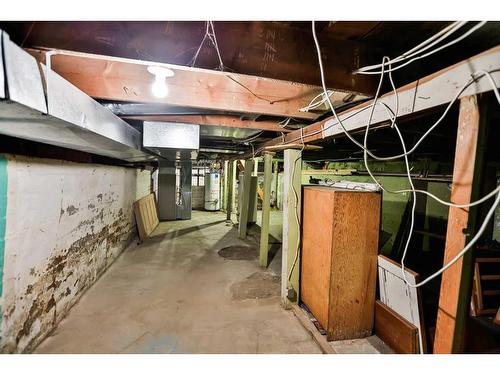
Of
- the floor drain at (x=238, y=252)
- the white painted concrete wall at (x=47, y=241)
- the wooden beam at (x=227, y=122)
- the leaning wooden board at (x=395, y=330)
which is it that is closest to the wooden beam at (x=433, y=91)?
the wooden beam at (x=227, y=122)

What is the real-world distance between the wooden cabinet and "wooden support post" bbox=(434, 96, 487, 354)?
3.03ft

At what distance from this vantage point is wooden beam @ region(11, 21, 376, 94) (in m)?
1.05

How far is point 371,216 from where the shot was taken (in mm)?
2004

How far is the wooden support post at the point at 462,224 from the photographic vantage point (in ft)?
2.96

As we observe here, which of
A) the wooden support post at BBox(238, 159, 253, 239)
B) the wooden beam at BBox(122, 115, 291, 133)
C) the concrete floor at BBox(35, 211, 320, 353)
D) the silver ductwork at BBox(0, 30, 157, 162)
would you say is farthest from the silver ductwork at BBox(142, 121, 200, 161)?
the wooden support post at BBox(238, 159, 253, 239)

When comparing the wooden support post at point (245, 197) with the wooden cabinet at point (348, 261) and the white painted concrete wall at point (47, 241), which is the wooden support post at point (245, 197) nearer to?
the white painted concrete wall at point (47, 241)

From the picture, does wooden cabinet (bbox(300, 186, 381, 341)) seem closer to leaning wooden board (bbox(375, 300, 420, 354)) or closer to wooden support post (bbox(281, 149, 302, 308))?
leaning wooden board (bbox(375, 300, 420, 354))

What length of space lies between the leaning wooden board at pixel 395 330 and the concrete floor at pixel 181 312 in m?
0.59

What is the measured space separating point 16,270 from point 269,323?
2026 millimetres

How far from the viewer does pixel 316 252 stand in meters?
2.20

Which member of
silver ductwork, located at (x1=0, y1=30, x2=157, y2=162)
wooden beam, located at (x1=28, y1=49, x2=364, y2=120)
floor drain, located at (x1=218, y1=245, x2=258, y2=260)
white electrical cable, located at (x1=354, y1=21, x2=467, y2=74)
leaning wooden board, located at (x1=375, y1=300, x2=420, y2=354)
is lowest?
floor drain, located at (x1=218, y1=245, x2=258, y2=260)

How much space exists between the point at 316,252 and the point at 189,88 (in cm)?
179

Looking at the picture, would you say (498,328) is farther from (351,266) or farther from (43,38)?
(43,38)

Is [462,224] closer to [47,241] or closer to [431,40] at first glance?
[431,40]
